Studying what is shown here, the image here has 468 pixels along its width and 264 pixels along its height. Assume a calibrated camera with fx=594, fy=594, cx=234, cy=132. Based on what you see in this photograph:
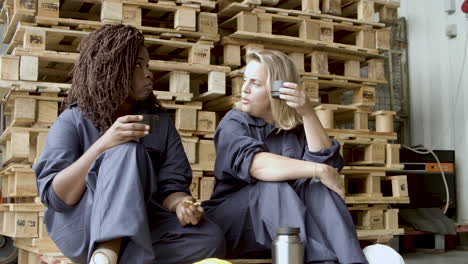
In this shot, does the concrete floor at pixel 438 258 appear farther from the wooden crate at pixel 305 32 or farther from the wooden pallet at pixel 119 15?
A: the wooden pallet at pixel 119 15

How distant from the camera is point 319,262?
9.30 feet

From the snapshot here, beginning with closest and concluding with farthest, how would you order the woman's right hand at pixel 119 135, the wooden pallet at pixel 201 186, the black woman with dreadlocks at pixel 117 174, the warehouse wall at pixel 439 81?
1. the black woman with dreadlocks at pixel 117 174
2. the woman's right hand at pixel 119 135
3. the wooden pallet at pixel 201 186
4. the warehouse wall at pixel 439 81

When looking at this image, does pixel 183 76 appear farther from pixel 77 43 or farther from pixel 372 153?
pixel 372 153

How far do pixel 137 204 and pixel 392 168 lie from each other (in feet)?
12.3

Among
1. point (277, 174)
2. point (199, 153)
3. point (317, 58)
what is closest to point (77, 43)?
point (199, 153)

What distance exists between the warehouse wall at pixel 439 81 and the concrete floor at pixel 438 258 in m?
1.14

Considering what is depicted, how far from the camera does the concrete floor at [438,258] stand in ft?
19.2

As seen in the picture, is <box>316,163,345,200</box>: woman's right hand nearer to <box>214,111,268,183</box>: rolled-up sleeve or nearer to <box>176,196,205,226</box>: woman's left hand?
<box>214,111,268,183</box>: rolled-up sleeve

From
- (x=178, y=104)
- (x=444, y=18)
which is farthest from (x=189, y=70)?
(x=444, y=18)

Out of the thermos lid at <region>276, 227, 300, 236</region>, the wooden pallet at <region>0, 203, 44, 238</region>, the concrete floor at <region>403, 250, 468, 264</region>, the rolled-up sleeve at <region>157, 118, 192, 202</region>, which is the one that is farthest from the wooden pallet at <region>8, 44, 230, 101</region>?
the concrete floor at <region>403, 250, 468, 264</region>

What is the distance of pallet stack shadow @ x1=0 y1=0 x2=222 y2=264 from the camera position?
4340 millimetres

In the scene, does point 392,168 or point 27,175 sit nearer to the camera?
point 27,175

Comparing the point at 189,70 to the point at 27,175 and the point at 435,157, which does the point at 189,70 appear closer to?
the point at 27,175

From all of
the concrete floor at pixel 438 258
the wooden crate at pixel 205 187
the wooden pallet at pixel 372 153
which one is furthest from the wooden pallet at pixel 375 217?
the wooden crate at pixel 205 187
